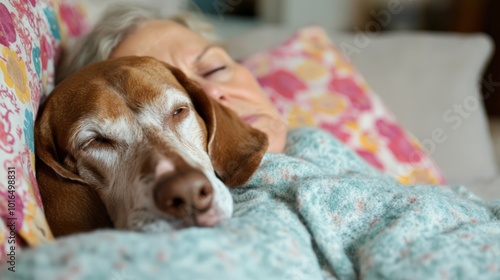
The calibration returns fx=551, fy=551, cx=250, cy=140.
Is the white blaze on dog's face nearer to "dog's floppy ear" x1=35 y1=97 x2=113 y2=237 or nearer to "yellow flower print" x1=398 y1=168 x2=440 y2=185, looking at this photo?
"dog's floppy ear" x1=35 y1=97 x2=113 y2=237

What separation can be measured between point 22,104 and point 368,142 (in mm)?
1446

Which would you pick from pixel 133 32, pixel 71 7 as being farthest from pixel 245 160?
pixel 71 7

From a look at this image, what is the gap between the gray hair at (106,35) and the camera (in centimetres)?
172

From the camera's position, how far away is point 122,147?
1.22 meters

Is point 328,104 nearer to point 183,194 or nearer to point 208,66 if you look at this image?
point 208,66

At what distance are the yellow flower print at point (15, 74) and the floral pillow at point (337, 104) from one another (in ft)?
3.89

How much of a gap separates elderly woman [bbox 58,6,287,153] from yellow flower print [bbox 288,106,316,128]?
397 millimetres

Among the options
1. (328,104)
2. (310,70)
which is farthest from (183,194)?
(310,70)

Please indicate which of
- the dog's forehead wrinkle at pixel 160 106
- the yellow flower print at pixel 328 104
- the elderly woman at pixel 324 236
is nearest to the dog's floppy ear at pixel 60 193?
the dog's forehead wrinkle at pixel 160 106

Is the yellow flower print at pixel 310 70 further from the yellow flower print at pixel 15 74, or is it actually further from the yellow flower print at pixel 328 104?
the yellow flower print at pixel 15 74

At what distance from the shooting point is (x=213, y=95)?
5.37 ft

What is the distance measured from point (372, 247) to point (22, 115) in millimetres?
798

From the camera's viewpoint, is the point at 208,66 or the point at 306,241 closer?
the point at 306,241

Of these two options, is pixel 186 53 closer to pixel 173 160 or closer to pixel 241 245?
pixel 173 160
